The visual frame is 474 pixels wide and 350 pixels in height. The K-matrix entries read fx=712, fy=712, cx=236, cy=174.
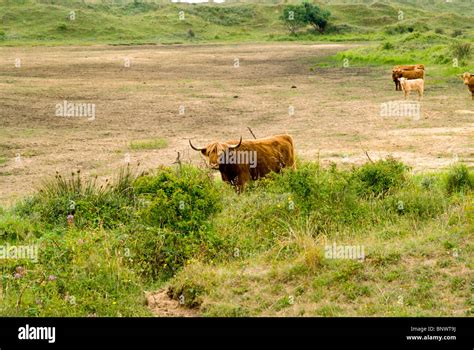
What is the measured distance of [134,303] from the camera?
7438 millimetres

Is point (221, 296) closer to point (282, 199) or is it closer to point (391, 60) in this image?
point (282, 199)

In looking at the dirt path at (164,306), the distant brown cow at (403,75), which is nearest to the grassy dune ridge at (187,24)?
the distant brown cow at (403,75)

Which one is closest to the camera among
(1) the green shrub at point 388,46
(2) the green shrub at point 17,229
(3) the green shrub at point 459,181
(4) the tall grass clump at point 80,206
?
(2) the green shrub at point 17,229

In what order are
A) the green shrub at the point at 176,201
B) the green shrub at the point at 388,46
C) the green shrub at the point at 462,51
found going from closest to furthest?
1. the green shrub at the point at 176,201
2. the green shrub at the point at 462,51
3. the green shrub at the point at 388,46

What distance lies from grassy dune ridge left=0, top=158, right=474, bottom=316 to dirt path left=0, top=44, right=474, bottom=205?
3.60 m

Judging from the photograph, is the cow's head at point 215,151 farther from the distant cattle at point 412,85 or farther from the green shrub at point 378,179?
the distant cattle at point 412,85

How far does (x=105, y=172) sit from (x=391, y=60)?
28264mm

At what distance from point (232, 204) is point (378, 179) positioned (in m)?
2.35

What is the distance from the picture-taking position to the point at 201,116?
22688mm

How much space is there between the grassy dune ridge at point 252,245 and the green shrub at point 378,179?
0.07ft

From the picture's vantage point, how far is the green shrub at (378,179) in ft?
35.8

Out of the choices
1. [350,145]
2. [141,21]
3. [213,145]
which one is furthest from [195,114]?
[141,21]
